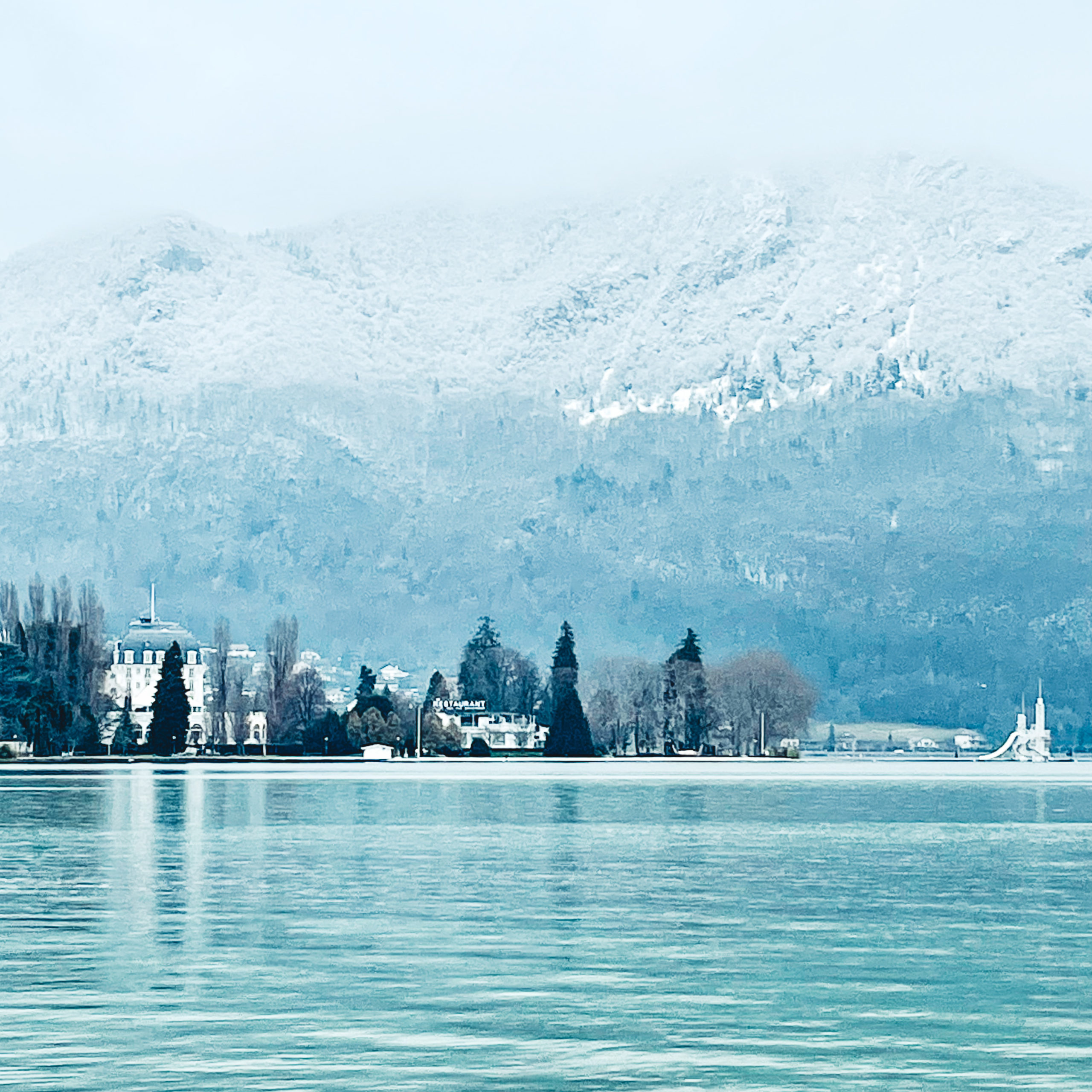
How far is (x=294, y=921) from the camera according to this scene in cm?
4500

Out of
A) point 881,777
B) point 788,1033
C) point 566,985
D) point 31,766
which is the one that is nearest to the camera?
point 788,1033

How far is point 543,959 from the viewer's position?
39.0m

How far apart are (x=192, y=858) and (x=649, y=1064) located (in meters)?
36.9

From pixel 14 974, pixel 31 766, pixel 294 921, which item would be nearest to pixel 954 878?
pixel 294 921

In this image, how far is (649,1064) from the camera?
28562 millimetres

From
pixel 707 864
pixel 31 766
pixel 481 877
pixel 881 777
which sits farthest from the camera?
pixel 881 777

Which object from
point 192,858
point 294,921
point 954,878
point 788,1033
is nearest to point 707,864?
point 954,878

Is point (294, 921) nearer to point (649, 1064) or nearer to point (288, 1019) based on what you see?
point (288, 1019)

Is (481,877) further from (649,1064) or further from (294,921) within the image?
(649,1064)

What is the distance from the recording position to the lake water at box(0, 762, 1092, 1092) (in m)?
28.7

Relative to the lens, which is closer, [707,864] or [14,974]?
[14,974]

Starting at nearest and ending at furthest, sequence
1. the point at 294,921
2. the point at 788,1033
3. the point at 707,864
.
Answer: the point at 788,1033 → the point at 294,921 → the point at 707,864

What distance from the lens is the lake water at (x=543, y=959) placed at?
28.7 metres

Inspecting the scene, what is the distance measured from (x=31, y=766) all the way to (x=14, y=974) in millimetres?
147641
